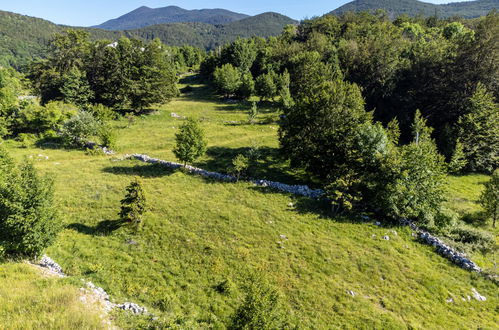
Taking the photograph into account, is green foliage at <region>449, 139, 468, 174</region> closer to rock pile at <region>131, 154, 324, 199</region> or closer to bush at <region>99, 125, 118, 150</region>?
rock pile at <region>131, 154, 324, 199</region>

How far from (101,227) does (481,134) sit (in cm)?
6280

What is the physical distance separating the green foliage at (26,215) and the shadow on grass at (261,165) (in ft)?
78.6

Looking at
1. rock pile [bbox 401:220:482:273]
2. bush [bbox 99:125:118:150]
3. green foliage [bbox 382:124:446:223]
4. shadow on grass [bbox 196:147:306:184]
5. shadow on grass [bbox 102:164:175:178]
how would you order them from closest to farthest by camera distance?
rock pile [bbox 401:220:482:273] → green foliage [bbox 382:124:446:223] → shadow on grass [bbox 102:164:175:178] → shadow on grass [bbox 196:147:306:184] → bush [bbox 99:125:118:150]

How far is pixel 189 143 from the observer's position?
39375 mm

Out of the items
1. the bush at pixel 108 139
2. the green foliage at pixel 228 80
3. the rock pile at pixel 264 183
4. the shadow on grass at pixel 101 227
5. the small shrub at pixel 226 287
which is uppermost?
the green foliage at pixel 228 80

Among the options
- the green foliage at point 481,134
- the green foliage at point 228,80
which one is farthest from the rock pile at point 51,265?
the green foliage at point 228,80

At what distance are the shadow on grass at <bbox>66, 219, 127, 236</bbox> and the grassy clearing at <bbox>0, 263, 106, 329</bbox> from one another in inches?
307

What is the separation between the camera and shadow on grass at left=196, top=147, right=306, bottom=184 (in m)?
40.1

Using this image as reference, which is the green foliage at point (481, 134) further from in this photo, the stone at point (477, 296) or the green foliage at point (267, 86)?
the green foliage at point (267, 86)

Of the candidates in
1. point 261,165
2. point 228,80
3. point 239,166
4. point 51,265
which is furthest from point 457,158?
point 228,80

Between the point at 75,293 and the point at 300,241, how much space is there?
18732 mm

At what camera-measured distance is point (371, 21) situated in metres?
124

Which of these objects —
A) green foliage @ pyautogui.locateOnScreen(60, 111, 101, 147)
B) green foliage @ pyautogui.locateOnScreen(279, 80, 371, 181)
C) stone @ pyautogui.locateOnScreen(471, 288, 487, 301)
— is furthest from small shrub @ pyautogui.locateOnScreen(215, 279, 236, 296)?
green foliage @ pyautogui.locateOnScreen(60, 111, 101, 147)

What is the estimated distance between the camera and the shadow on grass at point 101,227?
81.7ft
